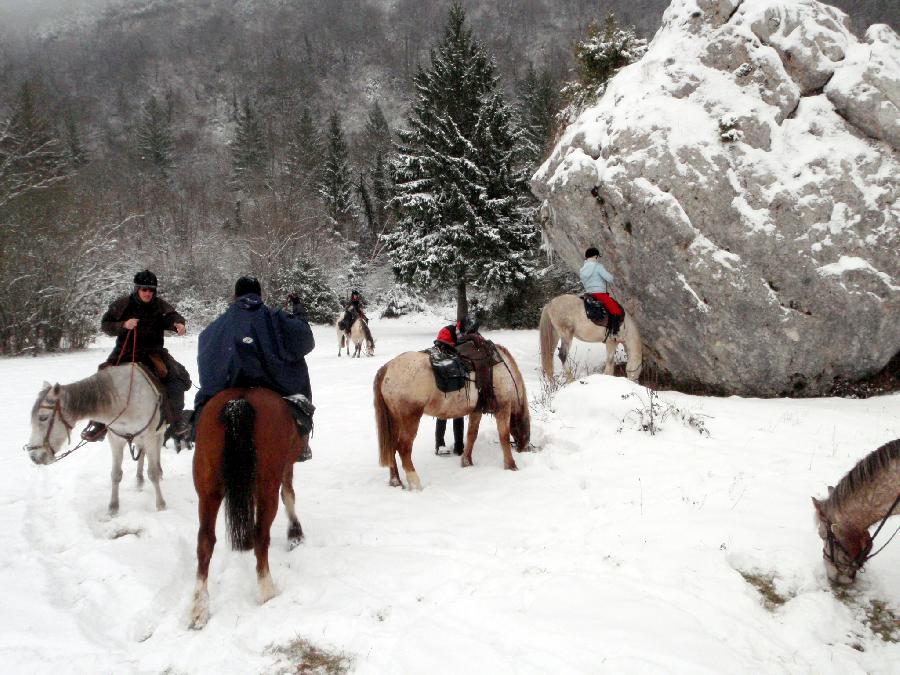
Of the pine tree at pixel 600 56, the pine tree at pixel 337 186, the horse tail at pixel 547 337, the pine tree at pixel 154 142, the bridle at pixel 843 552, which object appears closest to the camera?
the bridle at pixel 843 552

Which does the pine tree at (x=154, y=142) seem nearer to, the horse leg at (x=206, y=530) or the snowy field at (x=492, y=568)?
the snowy field at (x=492, y=568)

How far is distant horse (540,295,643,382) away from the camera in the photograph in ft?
28.7

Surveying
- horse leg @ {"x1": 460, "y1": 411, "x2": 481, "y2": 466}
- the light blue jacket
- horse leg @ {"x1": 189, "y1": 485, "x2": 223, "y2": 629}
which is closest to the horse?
horse leg @ {"x1": 460, "y1": 411, "x2": 481, "y2": 466}

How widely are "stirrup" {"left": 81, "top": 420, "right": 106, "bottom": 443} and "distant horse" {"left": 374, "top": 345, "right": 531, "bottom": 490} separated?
2639 millimetres

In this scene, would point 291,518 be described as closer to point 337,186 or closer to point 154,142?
point 337,186

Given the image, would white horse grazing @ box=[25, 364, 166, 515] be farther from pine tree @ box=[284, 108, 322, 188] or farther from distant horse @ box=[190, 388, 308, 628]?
pine tree @ box=[284, 108, 322, 188]

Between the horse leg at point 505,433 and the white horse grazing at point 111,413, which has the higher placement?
the white horse grazing at point 111,413

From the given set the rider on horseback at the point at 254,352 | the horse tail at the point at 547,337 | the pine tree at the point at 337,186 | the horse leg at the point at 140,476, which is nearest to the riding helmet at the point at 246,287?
the rider on horseback at the point at 254,352

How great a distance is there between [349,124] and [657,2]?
145 feet

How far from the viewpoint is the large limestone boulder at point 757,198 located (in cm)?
773

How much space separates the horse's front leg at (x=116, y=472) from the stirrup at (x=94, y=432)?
0.16 m

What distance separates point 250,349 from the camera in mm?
3193

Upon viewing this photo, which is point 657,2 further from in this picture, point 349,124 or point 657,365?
point 657,365

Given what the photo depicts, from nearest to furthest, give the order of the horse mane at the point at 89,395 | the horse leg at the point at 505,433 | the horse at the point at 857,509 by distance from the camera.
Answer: the horse at the point at 857,509 → the horse mane at the point at 89,395 → the horse leg at the point at 505,433
